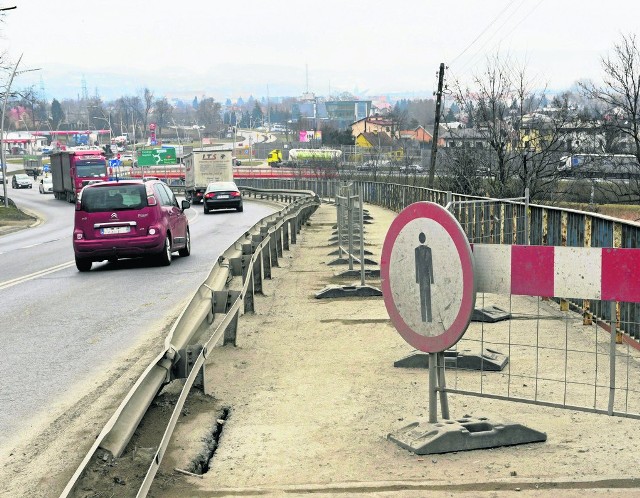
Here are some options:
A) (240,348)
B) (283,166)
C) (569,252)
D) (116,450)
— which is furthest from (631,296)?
(283,166)

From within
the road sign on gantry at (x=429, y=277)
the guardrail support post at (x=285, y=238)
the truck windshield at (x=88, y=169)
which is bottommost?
the truck windshield at (x=88, y=169)

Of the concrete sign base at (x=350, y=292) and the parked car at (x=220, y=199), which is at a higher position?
the concrete sign base at (x=350, y=292)

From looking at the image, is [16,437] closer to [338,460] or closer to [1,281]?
[338,460]

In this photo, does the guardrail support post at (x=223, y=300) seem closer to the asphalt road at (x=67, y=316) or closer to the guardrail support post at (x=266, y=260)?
the asphalt road at (x=67, y=316)

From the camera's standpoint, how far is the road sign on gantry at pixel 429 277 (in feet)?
21.4

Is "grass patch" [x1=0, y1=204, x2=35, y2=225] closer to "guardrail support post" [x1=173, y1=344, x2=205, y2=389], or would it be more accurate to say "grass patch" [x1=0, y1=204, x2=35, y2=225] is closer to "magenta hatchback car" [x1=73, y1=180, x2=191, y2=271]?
"magenta hatchback car" [x1=73, y1=180, x2=191, y2=271]

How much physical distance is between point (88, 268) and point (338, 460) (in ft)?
47.8

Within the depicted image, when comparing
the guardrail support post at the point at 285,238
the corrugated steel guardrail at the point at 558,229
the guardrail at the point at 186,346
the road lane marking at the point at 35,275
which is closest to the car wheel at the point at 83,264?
the road lane marking at the point at 35,275

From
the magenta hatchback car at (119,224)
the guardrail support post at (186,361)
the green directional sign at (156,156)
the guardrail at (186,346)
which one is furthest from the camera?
the green directional sign at (156,156)

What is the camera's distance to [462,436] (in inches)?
255

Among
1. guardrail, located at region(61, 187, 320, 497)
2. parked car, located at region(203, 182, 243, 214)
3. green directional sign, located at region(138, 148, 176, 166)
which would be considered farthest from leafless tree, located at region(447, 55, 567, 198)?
green directional sign, located at region(138, 148, 176, 166)

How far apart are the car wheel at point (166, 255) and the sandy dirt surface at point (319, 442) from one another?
10304mm

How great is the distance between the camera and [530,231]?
13930 millimetres

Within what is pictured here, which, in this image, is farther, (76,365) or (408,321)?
(76,365)
